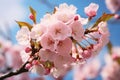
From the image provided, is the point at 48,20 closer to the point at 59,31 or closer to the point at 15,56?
the point at 59,31

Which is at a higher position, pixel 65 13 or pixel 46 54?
pixel 65 13

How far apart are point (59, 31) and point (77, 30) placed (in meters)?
0.08

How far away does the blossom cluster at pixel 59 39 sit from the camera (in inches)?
55.4

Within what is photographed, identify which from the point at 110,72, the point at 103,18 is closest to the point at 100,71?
the point at 110,72

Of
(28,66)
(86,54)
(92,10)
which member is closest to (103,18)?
(92,10)

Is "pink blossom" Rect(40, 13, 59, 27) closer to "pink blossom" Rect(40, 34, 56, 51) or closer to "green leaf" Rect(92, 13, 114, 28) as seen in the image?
"pink blossom" Rect(40, 34, 56, 51)

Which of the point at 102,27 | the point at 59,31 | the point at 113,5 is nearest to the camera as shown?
the point at 59,31

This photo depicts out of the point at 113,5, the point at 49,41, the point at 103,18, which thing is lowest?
the point at 49,41

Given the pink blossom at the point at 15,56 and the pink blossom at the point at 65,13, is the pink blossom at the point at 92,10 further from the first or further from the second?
the pink blossom at the point at 15,56

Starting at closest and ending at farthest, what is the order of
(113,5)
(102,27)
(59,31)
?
(59,31)
(102,27)
(113,5)

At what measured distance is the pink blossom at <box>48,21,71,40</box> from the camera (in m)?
1.38

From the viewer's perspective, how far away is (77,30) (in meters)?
1.41

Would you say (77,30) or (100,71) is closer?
(77,30)

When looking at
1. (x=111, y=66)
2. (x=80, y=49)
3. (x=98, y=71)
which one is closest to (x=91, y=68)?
(x=98, y=71)
